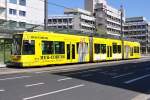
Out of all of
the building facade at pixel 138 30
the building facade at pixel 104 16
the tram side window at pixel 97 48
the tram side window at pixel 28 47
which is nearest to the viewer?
the tram side window at pixel 28 47

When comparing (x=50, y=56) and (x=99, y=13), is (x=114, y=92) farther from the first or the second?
(x=99, y=13)

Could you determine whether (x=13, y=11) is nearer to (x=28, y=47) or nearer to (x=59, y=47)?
(x=59, y=47)

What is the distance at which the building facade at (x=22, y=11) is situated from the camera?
272ft

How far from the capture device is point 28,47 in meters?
32.0

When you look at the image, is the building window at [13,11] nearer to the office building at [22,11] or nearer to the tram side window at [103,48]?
the office building at [22,11]

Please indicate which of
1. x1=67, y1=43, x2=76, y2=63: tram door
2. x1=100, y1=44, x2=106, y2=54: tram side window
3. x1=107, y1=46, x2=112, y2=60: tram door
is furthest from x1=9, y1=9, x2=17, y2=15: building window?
x1=67, y1=43, x2=76, y2=63: tram door

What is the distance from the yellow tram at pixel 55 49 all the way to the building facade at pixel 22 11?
36981mm

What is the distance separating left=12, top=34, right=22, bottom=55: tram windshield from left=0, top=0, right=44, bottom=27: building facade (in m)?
47.3

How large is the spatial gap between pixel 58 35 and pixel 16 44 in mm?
4999

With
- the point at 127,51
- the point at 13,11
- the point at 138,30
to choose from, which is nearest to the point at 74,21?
the point at 138,30

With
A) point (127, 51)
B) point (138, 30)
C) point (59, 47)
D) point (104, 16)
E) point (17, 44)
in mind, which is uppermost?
point (104, 16)

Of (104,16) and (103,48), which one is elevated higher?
(104,16)

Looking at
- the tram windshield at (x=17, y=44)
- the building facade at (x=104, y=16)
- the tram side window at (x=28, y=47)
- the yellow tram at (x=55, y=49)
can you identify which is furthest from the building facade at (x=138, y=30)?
the tram windshield at (x=17, y=44)

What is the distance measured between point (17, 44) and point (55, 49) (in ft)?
14.4
